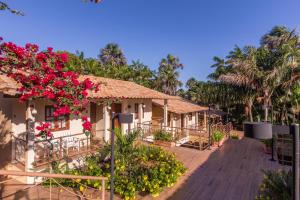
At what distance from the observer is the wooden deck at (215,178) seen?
6383 millimetres

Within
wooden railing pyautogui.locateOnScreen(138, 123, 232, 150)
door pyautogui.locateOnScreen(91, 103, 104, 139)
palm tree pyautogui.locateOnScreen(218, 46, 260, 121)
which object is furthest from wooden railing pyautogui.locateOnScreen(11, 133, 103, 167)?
palm tree pyautogui.locateOnScreen(218, 46, 260, 121)

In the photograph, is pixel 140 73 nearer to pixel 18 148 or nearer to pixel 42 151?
pixel 42 151

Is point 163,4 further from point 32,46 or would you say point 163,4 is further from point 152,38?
point 32,46

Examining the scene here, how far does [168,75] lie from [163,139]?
24329mm

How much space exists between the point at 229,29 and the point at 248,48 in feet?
10.6

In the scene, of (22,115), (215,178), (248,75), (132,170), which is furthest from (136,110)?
(248,75)

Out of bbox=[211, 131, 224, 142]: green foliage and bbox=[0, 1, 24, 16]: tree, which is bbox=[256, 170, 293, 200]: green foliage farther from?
bbox=[211, 131, 224, 142]: green foliage

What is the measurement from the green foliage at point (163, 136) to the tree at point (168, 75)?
77.6ft

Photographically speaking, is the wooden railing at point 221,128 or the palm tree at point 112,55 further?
the palm tree at point 112,55

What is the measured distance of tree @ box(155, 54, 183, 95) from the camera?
36.6m

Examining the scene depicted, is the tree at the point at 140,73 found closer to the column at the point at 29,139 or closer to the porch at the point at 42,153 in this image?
the porch at the point at 42,153

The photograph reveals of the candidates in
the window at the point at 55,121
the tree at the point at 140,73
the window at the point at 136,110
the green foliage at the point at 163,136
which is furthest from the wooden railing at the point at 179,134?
the tree at the point at 140,73

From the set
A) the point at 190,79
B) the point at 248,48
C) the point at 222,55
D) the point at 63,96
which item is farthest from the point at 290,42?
the point at 190,79

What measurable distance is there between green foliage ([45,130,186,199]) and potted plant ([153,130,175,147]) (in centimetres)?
463
